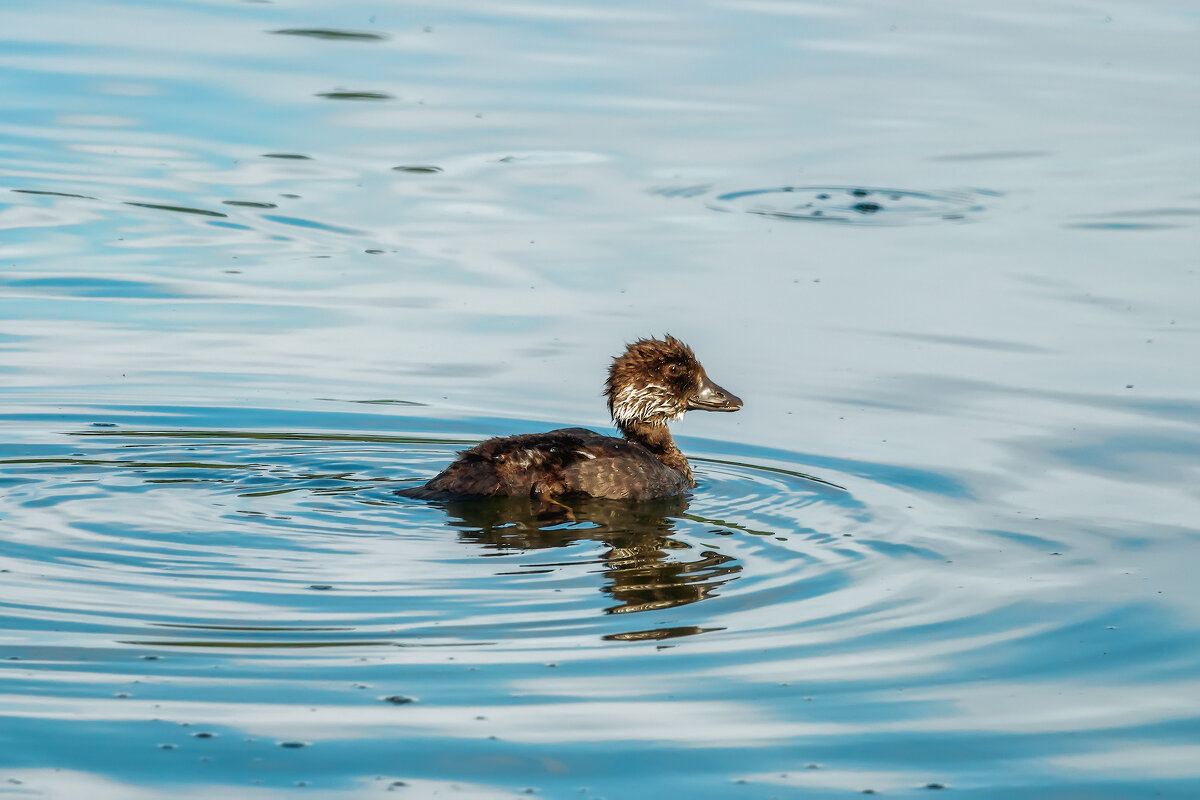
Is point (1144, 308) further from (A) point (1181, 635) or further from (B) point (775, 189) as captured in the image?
(A) point (1181, 635)

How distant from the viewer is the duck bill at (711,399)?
1166 centimetres

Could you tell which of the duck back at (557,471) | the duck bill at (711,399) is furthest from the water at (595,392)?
the duck bill at (711,399)

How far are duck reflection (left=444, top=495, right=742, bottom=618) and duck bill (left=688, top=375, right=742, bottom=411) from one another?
111 centimetres

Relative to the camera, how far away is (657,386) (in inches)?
453

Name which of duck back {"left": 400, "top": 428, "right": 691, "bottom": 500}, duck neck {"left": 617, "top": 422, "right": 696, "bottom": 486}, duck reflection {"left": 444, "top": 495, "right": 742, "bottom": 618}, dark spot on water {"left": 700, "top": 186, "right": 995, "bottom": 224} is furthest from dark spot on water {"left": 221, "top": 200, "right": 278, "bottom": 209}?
duck reflection {"left": 444, "top": 495, "right": 742, "bottom": 618}

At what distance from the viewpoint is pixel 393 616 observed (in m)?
7.75

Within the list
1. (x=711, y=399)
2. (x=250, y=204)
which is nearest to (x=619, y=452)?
(x=711, y=399)

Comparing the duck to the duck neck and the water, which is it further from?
the water

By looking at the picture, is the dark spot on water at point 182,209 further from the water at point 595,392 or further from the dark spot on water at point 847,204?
the dark spot on water at point 847,204

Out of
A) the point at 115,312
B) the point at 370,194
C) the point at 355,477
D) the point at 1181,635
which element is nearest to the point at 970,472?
the point at 1181,635

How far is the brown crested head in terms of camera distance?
37.7 feet

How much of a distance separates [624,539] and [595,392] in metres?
3.32

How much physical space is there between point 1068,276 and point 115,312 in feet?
25.2

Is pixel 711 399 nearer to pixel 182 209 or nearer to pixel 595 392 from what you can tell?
pixel 595 392
